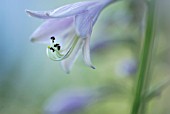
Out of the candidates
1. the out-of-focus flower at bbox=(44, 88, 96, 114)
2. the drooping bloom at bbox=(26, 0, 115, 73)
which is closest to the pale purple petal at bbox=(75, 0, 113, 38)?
the drooping bloom at bbox=(26, 0, 115, 73)

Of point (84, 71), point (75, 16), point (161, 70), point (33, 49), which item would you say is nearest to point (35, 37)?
point (75, 16)

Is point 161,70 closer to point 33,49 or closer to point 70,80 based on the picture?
point 70,80

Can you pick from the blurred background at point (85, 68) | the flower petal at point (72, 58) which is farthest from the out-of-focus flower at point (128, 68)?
the flower petal at point (72, 58)

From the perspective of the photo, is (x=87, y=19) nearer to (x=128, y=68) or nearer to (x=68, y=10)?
(x=68, y=10)

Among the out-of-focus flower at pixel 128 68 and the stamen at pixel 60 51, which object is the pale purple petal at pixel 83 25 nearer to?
the stamen at pixel 60 51

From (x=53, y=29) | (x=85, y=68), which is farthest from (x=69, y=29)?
(x=85, y=68)

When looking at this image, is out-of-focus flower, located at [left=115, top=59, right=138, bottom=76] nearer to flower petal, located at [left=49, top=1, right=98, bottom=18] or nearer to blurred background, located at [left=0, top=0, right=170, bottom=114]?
blurred background, located at [left=0, top=0, right=170, bottom=114]
